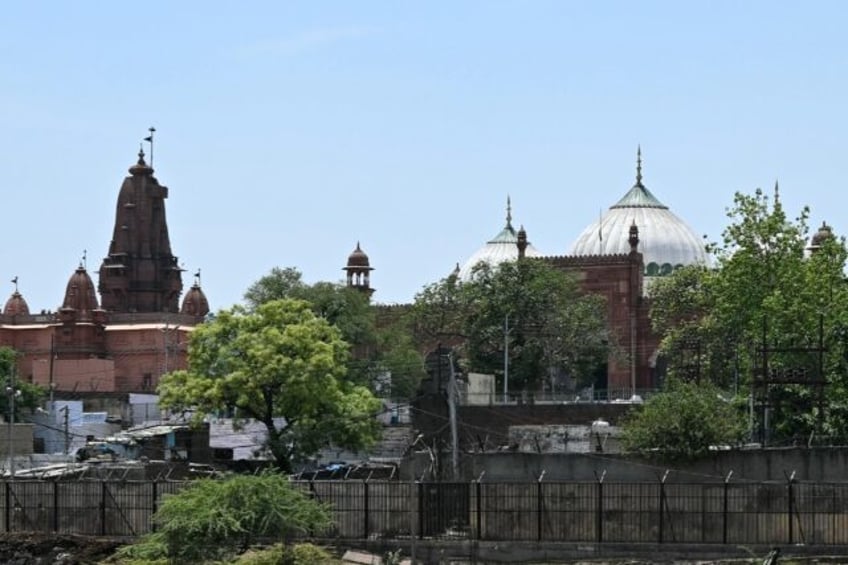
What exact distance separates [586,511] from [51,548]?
44.5 feet

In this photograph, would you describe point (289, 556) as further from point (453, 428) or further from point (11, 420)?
point (11, 420)

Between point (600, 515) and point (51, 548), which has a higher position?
point (600, 515)

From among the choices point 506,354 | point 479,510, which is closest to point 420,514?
point 479,510

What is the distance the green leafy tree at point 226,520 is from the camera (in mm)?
56656

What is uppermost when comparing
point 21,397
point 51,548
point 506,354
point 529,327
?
point 529,327

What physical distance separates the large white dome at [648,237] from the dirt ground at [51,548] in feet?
245

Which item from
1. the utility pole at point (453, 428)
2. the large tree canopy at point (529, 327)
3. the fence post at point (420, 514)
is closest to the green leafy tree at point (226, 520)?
the fence post at point (420, 514)

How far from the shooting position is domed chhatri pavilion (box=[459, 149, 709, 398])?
124 meters

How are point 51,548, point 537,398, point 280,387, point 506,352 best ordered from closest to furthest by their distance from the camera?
point 51,548 → point 280,387 → point 537,398 → point 506,352

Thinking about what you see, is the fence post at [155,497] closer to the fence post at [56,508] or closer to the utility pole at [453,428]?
the fence post at [56,508]

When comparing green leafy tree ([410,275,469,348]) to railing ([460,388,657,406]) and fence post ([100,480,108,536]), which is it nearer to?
railing ([460,388,657,406])

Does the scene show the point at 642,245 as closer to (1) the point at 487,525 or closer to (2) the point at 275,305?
(2) the point at 275,305

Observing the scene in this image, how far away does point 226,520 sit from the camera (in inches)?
2235

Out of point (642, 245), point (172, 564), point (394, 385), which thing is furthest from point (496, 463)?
point (642, 245)
